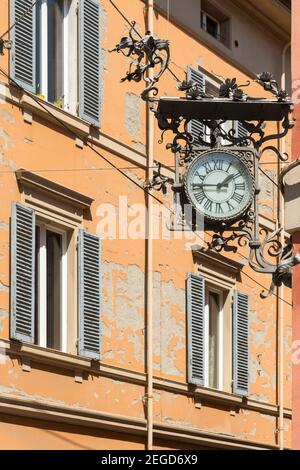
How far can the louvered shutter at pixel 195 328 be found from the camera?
21.6m

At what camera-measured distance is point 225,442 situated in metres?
22.1

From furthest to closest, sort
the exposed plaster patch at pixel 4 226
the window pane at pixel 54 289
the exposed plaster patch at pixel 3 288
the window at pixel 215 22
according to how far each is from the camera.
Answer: the window at pixel 215 22 < the window pane at pixel 54 289 < the exposed plaster patch at pixel 4 226 < the exposed plaster patch at pixel 3 288

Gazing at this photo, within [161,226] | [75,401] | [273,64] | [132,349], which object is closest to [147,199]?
[161,226]

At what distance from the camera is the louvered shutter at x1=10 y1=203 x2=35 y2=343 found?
17891 mm

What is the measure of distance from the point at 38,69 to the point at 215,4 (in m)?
5.22

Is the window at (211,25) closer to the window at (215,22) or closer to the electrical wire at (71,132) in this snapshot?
the window at (215,22)

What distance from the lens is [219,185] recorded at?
14.5m

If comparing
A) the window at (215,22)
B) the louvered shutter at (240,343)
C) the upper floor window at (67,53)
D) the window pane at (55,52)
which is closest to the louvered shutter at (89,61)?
the upper floor window at (67,53)

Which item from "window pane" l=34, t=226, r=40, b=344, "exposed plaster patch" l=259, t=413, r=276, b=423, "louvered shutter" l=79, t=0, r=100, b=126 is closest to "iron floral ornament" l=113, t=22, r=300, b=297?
"window pane" l=34, t=226, r=40, b=344

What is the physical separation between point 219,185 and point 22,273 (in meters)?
4.24

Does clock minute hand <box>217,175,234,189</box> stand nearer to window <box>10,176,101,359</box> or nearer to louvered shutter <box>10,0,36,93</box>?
window <box>10,176,101,359</box>

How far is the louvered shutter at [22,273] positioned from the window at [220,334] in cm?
396

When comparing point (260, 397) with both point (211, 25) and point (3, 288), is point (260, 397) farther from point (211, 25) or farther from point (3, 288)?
point (3, 288)

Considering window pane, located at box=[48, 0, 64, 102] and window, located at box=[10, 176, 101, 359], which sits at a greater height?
window pane, located at box=[48, 0, 64, 102]
